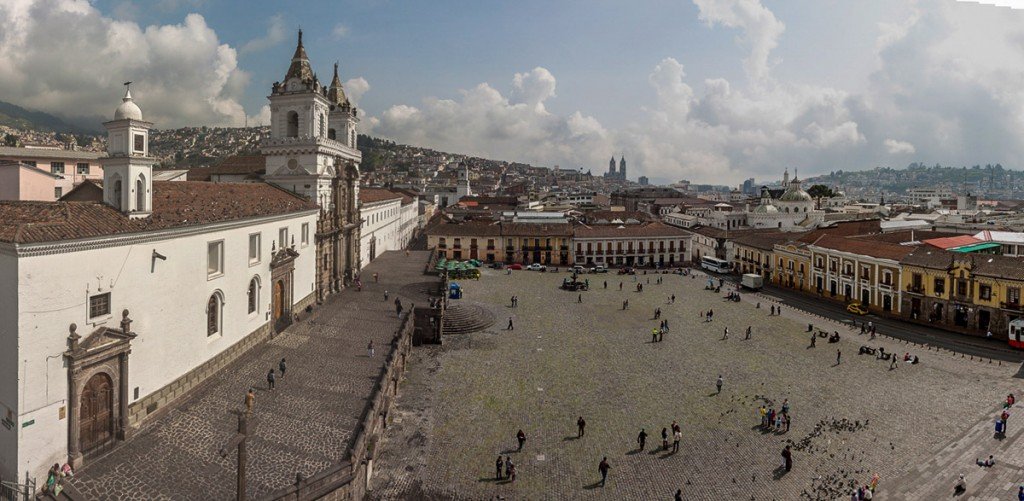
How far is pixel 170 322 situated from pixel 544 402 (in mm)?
13625

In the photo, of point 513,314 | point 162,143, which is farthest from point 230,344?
point 162,143

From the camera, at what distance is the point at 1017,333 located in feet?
103

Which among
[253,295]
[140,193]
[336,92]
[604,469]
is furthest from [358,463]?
[336,92]

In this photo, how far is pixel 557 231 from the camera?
211 ft

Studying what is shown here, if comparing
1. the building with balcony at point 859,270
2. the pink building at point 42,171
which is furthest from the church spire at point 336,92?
the building with balcony at point 859,270

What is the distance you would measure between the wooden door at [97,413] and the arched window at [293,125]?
21.8m

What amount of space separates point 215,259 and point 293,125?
1576cm

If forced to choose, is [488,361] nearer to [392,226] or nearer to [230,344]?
[230,344]

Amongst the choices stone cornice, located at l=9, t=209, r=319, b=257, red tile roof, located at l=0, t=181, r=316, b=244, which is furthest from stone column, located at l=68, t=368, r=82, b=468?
red tile roof, located at l=0, t=181, r=316, b=244

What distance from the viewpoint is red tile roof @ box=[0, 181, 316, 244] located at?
42.7 ft

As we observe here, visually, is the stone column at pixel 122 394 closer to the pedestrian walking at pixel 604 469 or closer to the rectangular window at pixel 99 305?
the rectangular window at pixel 99 305

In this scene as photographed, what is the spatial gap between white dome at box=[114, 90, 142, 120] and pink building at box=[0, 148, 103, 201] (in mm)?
8017

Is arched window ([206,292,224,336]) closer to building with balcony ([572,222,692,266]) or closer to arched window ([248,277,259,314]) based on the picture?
arched window ([248,277,259,314])

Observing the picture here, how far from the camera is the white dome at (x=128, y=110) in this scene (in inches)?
654
